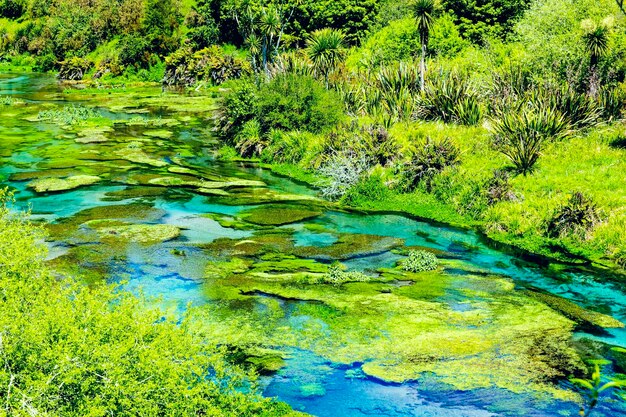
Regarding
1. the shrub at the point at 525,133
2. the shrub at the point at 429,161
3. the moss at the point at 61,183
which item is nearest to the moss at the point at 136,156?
the moss at the point at 61,183

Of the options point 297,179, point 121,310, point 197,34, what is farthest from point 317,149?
point 197,34

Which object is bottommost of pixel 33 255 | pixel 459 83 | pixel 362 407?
pixel 362 407

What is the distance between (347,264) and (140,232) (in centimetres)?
681

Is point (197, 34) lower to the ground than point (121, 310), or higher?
higher

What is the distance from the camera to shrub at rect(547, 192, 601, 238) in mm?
17672

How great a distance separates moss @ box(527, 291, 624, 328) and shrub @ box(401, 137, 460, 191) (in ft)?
28.2

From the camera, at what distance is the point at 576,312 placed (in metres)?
13.6

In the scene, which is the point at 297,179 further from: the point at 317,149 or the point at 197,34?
the point at 197,34

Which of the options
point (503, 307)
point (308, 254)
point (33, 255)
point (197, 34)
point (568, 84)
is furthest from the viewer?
point (197, 34)

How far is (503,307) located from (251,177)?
15124 mm

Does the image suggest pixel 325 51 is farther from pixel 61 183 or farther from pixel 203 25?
pixel 203 25

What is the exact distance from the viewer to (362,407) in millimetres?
10117

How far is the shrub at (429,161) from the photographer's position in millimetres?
22500

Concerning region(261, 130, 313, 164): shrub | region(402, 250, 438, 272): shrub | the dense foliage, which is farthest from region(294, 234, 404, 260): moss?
region(261, 130, 313, 164): shrub
